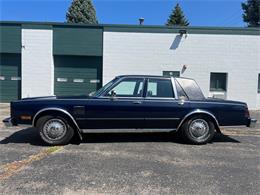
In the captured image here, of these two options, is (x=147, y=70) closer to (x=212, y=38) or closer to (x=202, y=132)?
(x=212, y=38)

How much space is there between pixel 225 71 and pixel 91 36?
7.66m

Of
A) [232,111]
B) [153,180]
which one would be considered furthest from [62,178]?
[232,111]

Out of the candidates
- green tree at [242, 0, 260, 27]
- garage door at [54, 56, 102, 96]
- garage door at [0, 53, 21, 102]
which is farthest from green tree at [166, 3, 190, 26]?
garage door at [0, 53, 21, 102]

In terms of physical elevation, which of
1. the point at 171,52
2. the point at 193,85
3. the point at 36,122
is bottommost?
the point at 36,122

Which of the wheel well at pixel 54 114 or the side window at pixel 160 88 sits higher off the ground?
the side window at pixel 160 88

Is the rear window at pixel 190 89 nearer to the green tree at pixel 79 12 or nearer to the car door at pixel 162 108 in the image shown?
the car door at pixel 162 108

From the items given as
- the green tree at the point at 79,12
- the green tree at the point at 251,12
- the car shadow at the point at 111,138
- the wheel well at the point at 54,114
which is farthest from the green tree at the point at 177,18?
the wheel well at the point at 54,114

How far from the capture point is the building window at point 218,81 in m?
16.5

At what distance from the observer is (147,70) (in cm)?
1647

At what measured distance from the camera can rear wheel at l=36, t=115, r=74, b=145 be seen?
22.0 ft

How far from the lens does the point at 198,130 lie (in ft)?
23.2

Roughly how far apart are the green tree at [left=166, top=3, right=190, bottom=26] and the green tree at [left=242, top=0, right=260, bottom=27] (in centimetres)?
828

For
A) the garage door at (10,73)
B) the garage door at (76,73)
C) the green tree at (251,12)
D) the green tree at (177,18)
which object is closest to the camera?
the garage door at (76,73)

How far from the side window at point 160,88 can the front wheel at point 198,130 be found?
0.80 meters
